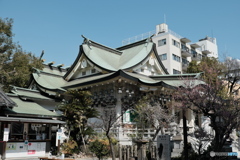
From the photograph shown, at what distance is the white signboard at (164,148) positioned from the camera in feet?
46.8

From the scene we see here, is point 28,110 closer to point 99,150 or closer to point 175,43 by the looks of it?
point 99,150

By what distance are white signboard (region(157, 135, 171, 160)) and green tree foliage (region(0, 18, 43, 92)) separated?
20350 millimetres

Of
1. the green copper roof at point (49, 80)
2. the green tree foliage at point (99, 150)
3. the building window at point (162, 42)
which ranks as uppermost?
the building window at point (162, 42)

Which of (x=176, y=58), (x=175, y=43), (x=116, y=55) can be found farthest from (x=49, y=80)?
(x=175, y=43)

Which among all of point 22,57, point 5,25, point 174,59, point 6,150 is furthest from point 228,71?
point 174,59

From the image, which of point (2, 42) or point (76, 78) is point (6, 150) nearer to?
point (76, 78)

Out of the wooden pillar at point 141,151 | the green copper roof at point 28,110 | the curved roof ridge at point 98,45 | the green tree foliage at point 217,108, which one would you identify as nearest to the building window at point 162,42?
the curved roof ridge at point 98,45

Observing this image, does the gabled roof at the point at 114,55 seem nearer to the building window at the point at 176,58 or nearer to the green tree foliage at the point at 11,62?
the green tree foliage at the point at 11,62

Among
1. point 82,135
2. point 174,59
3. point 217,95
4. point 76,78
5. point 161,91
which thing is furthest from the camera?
point 174,59

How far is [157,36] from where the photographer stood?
53281 mm

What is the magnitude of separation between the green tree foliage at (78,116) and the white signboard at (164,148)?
7.32 metres

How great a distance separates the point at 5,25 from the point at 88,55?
11.4 meters

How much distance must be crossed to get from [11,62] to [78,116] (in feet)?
48.5

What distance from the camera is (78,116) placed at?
20.5 metres
